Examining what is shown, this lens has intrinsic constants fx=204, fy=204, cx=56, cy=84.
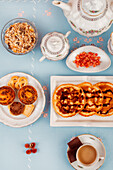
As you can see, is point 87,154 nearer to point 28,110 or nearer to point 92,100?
point 92,100

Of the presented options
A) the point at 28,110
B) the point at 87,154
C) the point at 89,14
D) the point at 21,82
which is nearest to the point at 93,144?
the point at 87,154

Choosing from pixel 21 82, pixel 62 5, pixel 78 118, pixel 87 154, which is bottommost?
pixel 87 154

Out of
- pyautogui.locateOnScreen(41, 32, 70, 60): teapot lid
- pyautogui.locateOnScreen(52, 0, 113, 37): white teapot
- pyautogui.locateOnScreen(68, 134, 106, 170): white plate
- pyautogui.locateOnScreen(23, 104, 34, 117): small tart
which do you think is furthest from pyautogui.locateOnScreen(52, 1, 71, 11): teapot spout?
pyautogui.locateOnScreen(68, 134, 106, 170): white plate

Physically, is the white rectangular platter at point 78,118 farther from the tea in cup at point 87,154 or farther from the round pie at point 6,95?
the round pie at point 6,95

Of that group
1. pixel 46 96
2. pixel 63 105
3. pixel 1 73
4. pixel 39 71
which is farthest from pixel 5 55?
pixel 63 105

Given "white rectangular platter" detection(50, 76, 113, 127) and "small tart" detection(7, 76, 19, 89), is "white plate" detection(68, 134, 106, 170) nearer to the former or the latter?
"white rectangular platter" detection(50, 76, 113, 127)

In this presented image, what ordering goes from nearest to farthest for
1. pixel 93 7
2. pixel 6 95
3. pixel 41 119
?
pixel 93 7
pixel 6 95
pixel 41 119

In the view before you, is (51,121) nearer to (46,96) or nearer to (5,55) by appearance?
(46,96)
